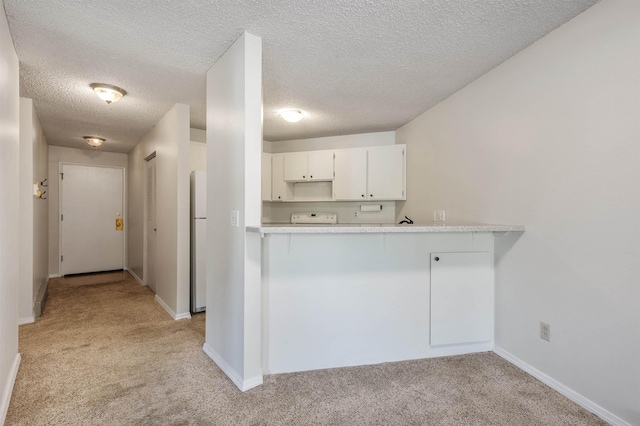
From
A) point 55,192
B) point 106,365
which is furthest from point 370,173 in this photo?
point 55,192

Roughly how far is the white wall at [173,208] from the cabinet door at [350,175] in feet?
6.42

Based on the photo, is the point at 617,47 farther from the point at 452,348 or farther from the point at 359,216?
the point at 359,216

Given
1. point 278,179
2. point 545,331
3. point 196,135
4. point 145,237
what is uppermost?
point 196,135

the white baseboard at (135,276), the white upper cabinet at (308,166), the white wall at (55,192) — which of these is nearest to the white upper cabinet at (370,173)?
the white upper cabinet at (308,166)

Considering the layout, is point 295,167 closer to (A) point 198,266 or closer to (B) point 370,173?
(B) point 370,173

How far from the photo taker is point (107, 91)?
9.23ft

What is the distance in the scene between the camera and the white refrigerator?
3.48 m

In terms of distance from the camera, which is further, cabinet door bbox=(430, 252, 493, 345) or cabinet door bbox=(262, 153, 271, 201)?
cabinet door bbox=(262, 153, 271, 201)

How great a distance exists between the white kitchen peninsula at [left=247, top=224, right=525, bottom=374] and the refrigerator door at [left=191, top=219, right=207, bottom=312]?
1.62 metres

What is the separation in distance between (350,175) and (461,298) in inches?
89.2

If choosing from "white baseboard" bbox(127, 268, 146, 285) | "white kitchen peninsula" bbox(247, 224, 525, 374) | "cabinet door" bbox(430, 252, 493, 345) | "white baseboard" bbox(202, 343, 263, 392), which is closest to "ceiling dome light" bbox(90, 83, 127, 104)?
"white kitchen peninsula" bbox(247, 224, 525, 374)

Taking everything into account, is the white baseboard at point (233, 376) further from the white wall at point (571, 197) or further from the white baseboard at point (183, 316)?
the white wall at point (571, 197)

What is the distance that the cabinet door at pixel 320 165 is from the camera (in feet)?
14.3

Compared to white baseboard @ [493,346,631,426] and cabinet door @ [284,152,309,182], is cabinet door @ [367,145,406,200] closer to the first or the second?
cabinet door @ [284,152,309,182]
